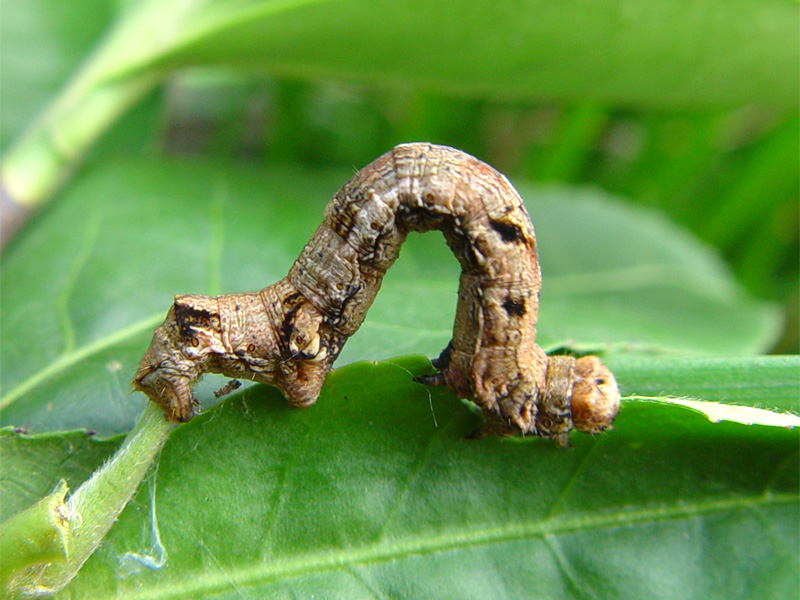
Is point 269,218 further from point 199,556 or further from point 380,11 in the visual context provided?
point 199,556

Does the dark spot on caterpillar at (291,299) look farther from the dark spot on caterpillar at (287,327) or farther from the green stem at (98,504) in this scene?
the green stem at (98,504)

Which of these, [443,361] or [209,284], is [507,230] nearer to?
[443,361]

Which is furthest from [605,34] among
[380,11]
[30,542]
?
[30,542]

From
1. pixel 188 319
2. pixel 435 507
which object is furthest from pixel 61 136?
pixel 435 507

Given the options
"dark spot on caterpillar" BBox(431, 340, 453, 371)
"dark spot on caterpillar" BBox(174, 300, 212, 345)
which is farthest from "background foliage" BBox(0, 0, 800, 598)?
"dark spot on caterpillar" BBox(174, 300, 212, 345)

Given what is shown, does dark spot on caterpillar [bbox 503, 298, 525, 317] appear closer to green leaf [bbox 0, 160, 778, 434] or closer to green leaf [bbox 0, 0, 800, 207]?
green leaf [bbox 0, 160, 778, 434]

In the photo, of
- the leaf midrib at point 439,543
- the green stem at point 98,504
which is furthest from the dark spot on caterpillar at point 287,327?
the leaf midrib at point 439,543

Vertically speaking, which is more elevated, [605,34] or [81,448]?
[605,34]
